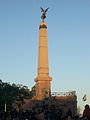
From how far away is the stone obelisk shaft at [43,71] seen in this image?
4844cm

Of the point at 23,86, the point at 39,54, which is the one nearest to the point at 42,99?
the point at 39,54

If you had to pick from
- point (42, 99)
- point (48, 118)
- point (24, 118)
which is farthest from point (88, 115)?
point (42, 99)

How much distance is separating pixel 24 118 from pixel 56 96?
29.6 metres

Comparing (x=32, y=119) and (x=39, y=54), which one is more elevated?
(x=39, y=54)

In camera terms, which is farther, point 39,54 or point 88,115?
point 39,54

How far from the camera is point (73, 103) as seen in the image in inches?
1890

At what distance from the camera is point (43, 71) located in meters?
48.4

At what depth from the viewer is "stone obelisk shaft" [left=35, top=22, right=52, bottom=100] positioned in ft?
159

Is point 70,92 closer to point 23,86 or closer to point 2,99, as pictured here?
point 2,99

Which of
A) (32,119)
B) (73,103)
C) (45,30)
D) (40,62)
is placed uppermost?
(45,30)

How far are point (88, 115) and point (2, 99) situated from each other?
2047 inches

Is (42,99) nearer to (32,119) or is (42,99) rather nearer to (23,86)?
(32,119)

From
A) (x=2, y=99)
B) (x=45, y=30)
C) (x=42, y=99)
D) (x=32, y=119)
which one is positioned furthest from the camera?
(x=2, y=99)

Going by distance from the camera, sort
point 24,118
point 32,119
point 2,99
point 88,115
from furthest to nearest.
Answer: point 2,99
point 24,118
point 32,119
point 88,115
